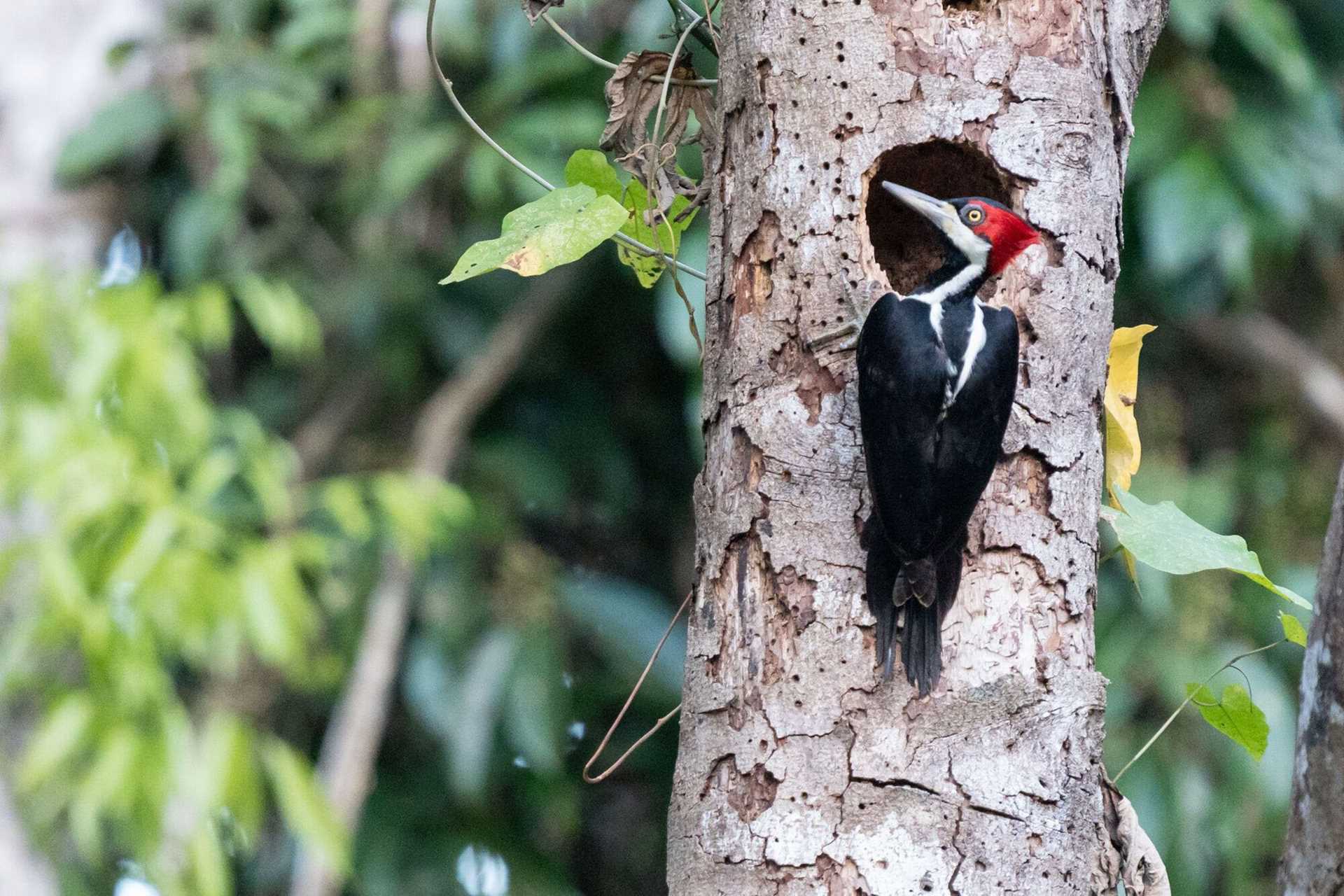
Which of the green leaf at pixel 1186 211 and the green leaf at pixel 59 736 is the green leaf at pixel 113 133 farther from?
the green leaf at pixel 1186 211

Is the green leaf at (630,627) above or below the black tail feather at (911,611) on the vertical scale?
below

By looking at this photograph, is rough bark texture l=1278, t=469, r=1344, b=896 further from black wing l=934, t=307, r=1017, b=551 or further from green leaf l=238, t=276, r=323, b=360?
green leaf l=238, t=276, r=323, b=360

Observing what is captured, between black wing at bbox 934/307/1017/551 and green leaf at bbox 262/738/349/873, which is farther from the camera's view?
green leaf at bbox 262/738/349/873

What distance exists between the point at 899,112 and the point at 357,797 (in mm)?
3115

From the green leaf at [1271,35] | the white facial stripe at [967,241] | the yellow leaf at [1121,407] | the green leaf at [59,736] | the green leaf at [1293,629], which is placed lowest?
the green leaf at [59,736]

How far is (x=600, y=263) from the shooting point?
4.39m

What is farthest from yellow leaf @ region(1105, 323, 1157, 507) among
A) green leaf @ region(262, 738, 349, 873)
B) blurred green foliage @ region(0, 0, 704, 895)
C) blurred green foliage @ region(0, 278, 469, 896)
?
green leaf @ region(262, 738, 349, 873)

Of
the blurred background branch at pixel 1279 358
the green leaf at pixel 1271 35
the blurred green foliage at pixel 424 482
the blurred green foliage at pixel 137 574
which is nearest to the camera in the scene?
the blurred green foliage at pixel 137 574

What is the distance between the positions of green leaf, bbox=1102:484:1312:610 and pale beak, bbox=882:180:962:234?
40 cm

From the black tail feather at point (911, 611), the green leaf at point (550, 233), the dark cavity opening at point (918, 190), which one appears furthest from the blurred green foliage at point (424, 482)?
the black tail feather at point (911, 611)

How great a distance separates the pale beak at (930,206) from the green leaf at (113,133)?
3.33m

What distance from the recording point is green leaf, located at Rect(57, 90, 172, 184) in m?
4.39

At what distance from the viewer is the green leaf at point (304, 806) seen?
3.50 metres

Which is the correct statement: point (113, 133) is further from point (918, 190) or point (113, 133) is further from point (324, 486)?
point (918, 190)
